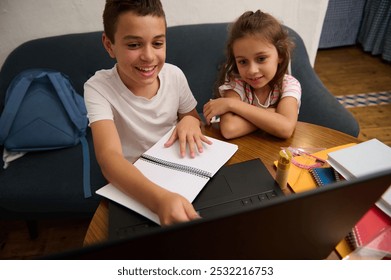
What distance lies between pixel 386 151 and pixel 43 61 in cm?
171

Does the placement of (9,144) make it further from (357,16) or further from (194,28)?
(357,16)

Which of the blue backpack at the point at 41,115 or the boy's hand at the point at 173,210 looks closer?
the boy's hand at the point at 173,210

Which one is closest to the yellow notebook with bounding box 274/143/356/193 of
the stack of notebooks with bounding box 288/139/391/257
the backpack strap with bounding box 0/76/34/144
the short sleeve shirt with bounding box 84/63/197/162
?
the stack of notebooks with bounding box 288/139/391/257

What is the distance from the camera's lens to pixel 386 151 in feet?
2.46

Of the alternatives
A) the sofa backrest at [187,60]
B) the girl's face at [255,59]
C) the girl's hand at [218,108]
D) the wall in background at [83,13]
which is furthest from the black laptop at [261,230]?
the wall in background at [83,13]

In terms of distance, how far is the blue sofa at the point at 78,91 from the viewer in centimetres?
124

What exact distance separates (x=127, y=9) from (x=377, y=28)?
354 centimetres

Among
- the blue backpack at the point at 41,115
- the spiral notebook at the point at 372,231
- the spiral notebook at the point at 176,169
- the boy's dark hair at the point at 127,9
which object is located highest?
the boy's dark hair at the point at 127,9

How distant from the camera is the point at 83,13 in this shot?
5.51 feet

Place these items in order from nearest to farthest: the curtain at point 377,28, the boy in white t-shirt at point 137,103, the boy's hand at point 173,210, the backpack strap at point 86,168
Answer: the boy's hand at point 173,210
the boy in white t-shirt at point 137,103
the backpack strap at point 86,168
the curtain at point 377,28

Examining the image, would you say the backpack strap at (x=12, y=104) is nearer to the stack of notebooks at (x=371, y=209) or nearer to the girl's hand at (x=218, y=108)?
the girl's hand at (x=218, y=108)

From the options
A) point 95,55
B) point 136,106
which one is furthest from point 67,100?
point 136,106

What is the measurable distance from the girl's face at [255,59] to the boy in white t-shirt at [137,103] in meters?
0.26
